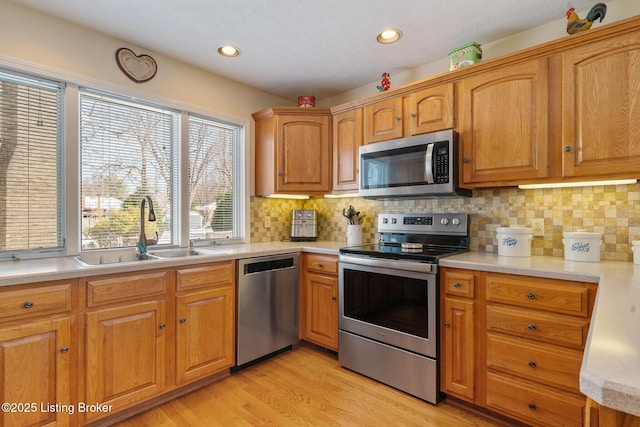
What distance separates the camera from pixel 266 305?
2.52 m

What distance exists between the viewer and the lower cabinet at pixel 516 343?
61.4 inches

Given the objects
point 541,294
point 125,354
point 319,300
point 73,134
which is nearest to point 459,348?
point 541,294

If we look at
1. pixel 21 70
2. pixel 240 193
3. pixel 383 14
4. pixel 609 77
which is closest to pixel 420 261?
pixel 609 77

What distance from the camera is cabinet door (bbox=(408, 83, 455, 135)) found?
2221 millimetres

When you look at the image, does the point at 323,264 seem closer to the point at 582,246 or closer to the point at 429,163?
the point at 429,163

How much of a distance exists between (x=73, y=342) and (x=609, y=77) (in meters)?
3.03

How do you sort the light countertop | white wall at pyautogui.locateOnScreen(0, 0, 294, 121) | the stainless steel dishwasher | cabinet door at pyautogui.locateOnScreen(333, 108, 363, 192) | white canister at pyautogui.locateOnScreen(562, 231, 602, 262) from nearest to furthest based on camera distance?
the light countertop → white canister at pyautogui.locateOnScreen(562, 231, 602, 262) → white wall at pyautogui.locateOnScreen(0, 0, 294, 121) → the stainless steel dishwasher → cabinet door at pyautogui.locateOnScreen(333, 108, 363, 192)

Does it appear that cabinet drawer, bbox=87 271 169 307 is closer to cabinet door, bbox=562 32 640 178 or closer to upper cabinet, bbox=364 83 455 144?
upper cabinet, bbox=364 83 455 144

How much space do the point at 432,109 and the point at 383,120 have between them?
0.40 m

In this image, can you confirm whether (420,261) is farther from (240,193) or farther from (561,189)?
(240,193)

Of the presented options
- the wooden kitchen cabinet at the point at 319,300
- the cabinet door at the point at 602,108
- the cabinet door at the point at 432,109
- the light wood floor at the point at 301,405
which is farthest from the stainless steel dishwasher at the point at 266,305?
the cabinet door at the point at 602,108

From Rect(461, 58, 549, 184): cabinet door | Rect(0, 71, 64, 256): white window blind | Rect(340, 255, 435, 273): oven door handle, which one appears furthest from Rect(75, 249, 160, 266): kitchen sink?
Rect(461, 58, 549, 184): cabinet door

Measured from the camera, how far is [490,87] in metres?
2.05

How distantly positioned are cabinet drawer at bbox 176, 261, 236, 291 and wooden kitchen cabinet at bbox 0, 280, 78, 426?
0.56 m
